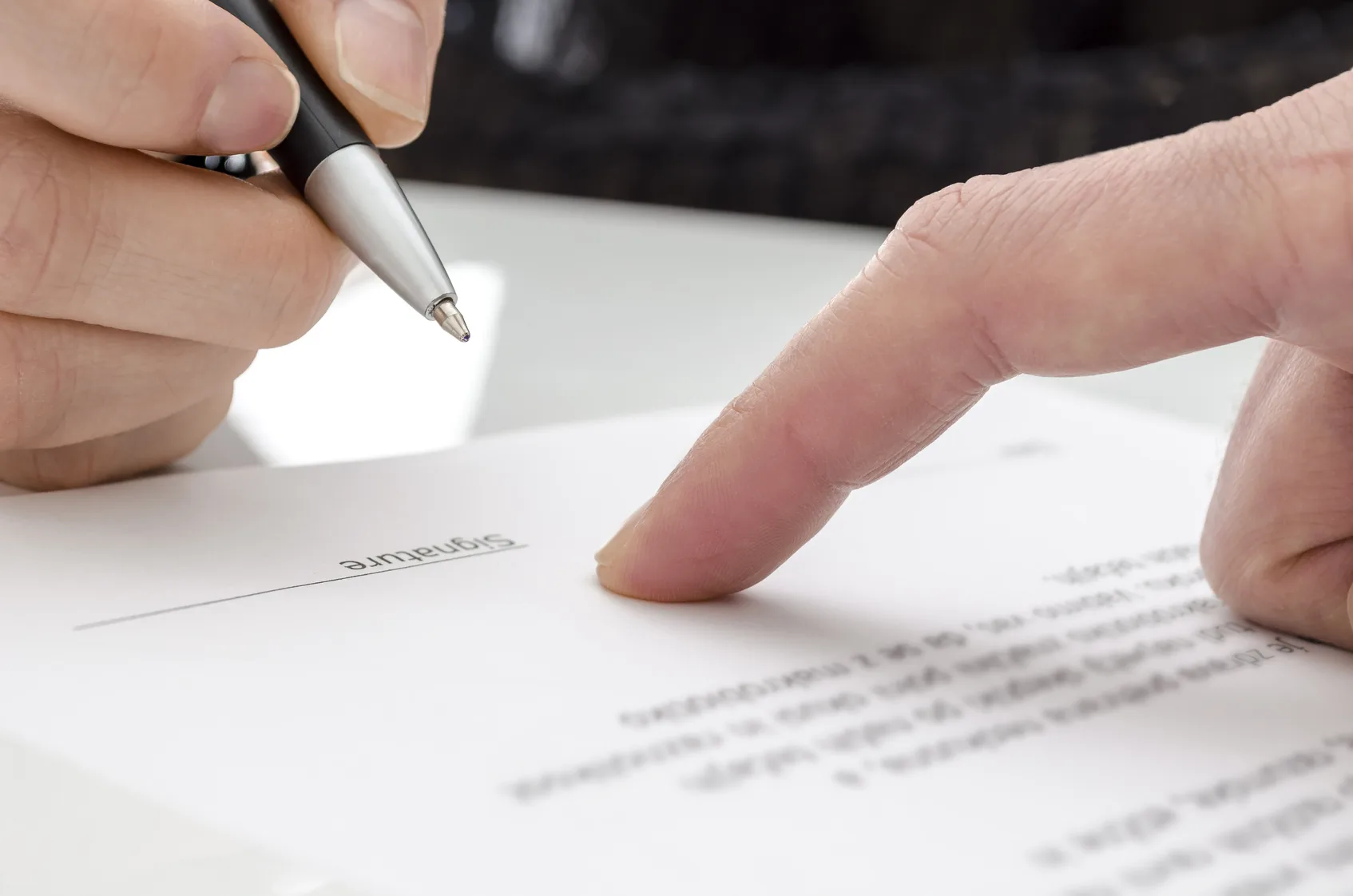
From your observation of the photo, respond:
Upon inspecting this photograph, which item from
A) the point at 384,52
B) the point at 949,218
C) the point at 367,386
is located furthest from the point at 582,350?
the point at 949,218

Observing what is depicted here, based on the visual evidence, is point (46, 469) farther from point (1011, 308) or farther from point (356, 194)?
point (1011, 308)

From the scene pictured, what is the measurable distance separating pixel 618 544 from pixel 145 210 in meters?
0.19

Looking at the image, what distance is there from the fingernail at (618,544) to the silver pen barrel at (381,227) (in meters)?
0.09

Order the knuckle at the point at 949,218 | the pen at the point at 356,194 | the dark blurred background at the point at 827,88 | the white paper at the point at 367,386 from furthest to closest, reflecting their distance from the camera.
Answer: the dark blurred background at the point at 827,88
the white paper at the point at 367,386
the pen at the point at 356,194
the knuckle at the point at 949,218

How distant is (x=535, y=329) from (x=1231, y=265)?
54 cm

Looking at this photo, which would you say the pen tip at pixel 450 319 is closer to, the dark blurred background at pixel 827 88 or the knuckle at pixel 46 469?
the knuckle at pixel 46 469

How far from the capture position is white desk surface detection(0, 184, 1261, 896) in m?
0.26

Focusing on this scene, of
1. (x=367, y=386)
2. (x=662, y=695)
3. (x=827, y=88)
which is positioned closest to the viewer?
(x=662, y=695)

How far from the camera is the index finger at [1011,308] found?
318 mm

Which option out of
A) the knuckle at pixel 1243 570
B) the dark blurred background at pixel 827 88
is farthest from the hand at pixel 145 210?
the dark blurred background at pixel 827 88

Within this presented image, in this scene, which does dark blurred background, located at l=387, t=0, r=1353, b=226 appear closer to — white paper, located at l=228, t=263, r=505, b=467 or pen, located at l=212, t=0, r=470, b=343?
white paper, located at l=228, t=263, r=505, b=467

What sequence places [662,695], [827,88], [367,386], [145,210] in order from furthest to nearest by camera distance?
1. [827,88]
2. [367,386]
3. [145,210]
4. [662,695]

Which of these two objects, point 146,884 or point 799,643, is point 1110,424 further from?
point 146,884

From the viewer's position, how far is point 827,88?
4.73 ft
